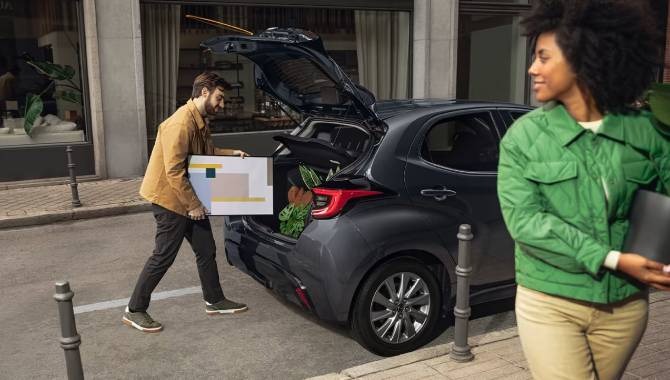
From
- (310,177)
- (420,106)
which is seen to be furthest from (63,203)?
(420,106)

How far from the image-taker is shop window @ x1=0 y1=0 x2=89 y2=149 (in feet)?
35.6

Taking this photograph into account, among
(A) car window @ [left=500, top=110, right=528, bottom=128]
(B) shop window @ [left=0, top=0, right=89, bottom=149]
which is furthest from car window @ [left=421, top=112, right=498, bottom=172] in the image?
(B) shop window @ [left=0, top=0, right=89, bottom=149]

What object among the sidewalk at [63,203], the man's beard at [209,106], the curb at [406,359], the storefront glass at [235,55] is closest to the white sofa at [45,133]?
the sidewalk at [63,203]

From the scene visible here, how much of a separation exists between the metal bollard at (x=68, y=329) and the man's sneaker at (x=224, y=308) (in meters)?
1.99

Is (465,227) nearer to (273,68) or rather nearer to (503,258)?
(503,258)

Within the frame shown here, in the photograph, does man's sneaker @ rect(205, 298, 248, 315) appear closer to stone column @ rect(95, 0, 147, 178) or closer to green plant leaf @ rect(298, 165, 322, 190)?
green plant leaf @ rect(298, 165, 322, 190)

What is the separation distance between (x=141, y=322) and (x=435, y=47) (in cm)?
1062

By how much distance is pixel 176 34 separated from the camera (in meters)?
12.0

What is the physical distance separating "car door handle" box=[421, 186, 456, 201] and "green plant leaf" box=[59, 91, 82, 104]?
8.72 meters

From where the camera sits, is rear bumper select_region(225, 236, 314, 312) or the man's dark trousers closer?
rear bumper select_region(225, 236, 314, 312)

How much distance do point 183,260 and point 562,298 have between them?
505 cm

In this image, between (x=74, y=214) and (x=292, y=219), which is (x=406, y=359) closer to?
(x=292, y=219)

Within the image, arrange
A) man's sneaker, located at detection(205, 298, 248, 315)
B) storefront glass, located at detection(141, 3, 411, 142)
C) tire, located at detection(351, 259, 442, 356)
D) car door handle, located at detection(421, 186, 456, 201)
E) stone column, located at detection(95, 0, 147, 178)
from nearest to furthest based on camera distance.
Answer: tire, located at detection(351, 259, 442, 356) → car door handle, located at detection(421, 186, 456, 201) → man's sneaker, located at detection(205, 298, 248, 315) → stone column, located at detection(95, 0, 147, 178) → storefront glass, located at detection(141, 3, 411, 142)

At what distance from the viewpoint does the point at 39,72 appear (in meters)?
11.0
